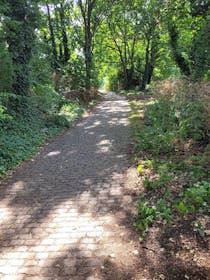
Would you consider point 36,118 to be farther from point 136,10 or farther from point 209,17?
point 136,10

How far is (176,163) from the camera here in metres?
4.80

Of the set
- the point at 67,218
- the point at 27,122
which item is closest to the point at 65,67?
the point at 27,122

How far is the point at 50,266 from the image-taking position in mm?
2689

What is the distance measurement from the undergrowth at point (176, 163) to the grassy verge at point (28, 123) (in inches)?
124

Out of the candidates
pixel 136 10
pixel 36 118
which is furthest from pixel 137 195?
pixel 136 10

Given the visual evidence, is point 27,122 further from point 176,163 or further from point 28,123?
point 176,163

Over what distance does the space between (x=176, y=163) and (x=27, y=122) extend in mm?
5740

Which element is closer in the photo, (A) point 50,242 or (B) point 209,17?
(A) point 50,242

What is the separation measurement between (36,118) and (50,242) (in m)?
6.64

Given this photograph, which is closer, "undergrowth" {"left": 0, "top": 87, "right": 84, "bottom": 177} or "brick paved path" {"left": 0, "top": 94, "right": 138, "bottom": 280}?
"brick paved path" {"left": 0, "top": 94, "right": 138, "bottom": 280}

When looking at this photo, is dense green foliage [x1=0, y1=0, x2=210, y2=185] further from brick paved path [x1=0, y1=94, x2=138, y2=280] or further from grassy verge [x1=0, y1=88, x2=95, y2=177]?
brick paved path [x1=0, y1=94, x2=138, y2=280]

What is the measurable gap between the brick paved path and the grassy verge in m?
0.49

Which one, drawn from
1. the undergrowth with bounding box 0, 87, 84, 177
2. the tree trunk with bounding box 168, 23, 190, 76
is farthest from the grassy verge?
the tree trunk with bounding box 168, 23, 190, 76

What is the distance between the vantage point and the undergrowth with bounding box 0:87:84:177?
610 cm
